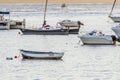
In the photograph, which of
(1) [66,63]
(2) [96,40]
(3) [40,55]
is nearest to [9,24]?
(2) [96,40]

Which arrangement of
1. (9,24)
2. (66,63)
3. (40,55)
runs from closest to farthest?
1. (66,63)
2. (40,55)
3. (9,24)

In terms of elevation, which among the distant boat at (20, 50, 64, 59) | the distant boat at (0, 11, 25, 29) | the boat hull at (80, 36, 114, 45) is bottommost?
the distant boat at (0, 11, 25, 29)

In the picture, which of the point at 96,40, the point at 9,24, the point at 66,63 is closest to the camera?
the point at 66,63

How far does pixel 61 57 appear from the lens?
6750 centimetres

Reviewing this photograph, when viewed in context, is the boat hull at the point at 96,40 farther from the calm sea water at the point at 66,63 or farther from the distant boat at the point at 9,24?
the distant boat at the point at 9,24

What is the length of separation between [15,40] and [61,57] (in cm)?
3015

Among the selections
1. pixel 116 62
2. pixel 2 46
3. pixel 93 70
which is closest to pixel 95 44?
pixel 2 46

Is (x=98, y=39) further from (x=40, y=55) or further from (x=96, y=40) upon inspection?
(x=40, y=55)

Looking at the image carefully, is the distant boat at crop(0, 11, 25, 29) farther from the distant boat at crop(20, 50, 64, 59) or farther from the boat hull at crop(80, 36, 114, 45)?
the distant boat at crop(20, 50, 64, 59)

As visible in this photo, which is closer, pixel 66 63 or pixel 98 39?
pixel 66 63

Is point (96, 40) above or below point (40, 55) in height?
below

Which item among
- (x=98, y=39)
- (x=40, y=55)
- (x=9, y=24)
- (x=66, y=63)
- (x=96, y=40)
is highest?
→ (x=40, y=55)

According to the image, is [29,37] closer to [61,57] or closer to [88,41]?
[88,41]

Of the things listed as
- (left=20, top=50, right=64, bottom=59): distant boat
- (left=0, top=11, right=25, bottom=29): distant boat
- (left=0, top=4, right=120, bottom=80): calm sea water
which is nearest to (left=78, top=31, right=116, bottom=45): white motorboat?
(left=0, top=4, right=120, bottom=80): calm sea water
